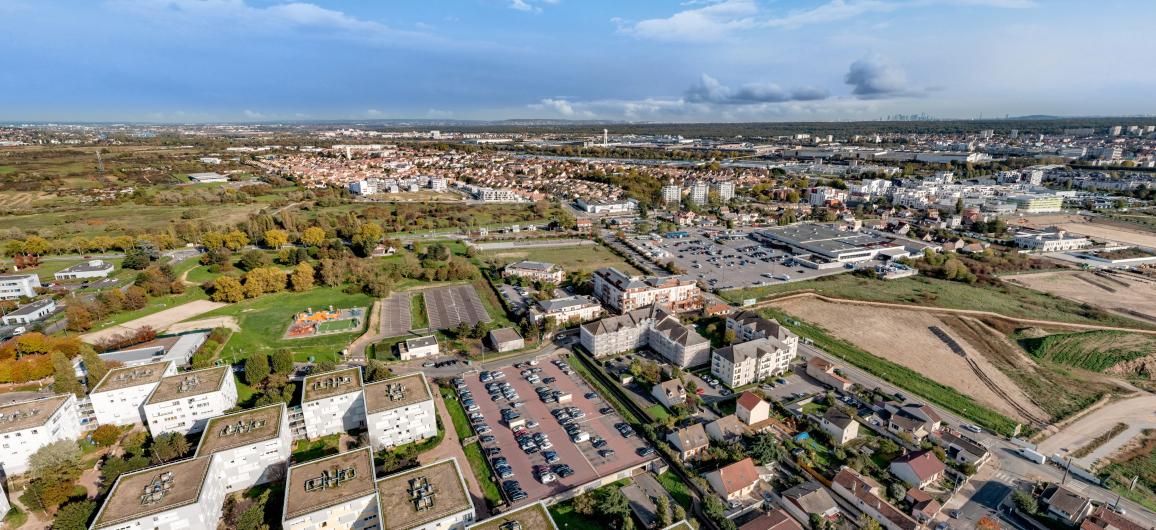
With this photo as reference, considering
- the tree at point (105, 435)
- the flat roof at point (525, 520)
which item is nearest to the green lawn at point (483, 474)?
the flat roof at point (525, 520)

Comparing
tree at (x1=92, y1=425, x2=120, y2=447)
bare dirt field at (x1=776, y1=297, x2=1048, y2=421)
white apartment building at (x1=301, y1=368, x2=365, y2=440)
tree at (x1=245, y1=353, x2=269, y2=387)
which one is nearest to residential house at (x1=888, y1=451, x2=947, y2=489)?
bare dirt field at (x1=776, y1=297, x2=1048, y2=421)

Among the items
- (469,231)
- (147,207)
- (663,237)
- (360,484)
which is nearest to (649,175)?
(663,237)

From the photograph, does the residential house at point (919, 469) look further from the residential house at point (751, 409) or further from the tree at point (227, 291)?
the tree at point (227, 291)

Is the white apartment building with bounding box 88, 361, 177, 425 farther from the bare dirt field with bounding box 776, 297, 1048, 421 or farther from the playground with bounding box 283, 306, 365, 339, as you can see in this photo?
the bare dirt field with bounding box 776, 297, 1048, 421

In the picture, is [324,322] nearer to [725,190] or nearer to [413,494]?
[413,494]

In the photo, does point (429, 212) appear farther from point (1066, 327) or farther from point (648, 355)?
point (1066, 327)

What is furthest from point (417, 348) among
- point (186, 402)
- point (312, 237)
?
point (312, 237)
